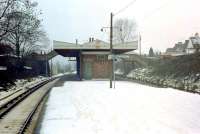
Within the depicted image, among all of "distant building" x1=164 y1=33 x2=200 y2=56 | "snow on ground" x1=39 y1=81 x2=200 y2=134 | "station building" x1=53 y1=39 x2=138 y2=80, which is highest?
"distant building" x1=164 y1=33 x2=200 y2=56

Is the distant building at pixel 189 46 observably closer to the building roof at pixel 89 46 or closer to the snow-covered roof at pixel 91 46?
the snow-covered roof at pixel 91 46

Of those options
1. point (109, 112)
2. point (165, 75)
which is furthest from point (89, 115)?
point (165, 75)

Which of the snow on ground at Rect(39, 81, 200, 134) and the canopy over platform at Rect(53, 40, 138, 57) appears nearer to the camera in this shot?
the snow on ground at Rect(39, 81, 200, 134)

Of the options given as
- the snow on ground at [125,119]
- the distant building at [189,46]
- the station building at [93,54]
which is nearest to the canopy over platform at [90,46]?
the station building at [93,54]

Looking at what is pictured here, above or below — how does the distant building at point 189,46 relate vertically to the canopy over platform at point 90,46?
above

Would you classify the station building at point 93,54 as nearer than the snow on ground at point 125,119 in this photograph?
No

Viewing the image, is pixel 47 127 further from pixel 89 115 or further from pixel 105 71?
pixel 105 71

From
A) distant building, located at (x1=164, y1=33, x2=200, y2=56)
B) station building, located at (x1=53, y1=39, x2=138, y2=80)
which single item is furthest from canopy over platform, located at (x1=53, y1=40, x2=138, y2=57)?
distant building, located at (x1=164, y1=33, x2=200, y2=56)

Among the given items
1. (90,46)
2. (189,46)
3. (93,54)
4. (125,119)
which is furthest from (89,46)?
(189,46)

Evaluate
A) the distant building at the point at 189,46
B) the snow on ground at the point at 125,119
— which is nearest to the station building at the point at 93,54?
the distant building at the point at 189,46

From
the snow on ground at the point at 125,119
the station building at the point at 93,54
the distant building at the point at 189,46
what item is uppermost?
the distant building at the point at 189,46

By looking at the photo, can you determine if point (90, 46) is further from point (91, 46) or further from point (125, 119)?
point (125, 119)

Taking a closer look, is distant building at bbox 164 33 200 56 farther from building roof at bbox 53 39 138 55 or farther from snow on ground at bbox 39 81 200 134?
snow on ground at bbox 39 81 200 134

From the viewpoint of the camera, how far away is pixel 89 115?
59.8ft
